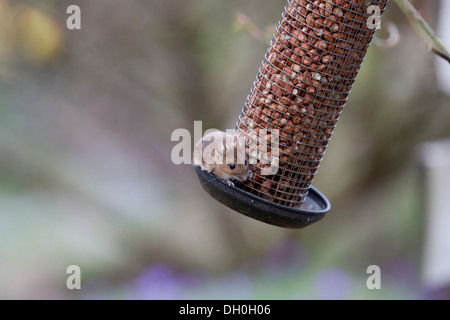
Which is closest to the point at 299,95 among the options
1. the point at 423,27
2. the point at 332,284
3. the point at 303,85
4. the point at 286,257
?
the point at 303,85

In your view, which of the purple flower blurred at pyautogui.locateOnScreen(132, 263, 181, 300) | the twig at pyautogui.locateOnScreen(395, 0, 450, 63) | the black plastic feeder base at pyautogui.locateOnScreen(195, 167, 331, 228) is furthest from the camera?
the purple flower blurred at pyautogui.locateOnScreen(132, 263, 181, 300)

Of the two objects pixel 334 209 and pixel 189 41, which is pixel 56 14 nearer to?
pixel 189 41

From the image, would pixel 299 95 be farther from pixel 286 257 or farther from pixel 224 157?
pixel 286 257

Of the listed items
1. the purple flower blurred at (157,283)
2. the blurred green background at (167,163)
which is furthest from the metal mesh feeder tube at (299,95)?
the purple flower blurred at (157,283)

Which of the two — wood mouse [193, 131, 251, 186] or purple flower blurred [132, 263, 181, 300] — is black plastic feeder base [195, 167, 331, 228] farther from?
purple flower blurred [132, 263, 181, 300]

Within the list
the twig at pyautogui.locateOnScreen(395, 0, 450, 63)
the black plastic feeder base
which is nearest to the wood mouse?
the black plastic feeder base

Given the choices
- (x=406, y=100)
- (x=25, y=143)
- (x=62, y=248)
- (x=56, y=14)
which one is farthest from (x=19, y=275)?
(x=406, y=100)
